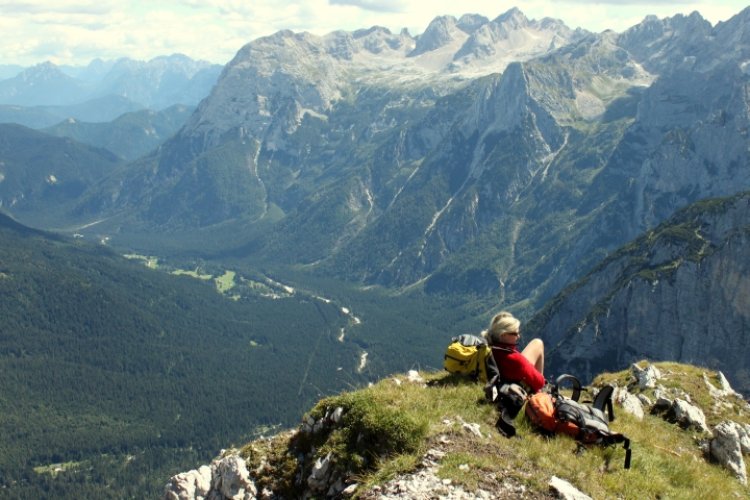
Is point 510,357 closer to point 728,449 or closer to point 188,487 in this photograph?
point 728,449

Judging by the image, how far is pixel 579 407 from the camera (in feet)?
71.8

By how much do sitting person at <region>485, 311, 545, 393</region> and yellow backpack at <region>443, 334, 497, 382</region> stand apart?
1.89 ft

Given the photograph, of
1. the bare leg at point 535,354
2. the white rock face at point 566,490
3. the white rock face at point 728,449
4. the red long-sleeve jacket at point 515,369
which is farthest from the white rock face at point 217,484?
the white rock face at point 728,449

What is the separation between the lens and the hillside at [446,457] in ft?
62.5

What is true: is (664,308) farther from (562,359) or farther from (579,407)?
(579,407)

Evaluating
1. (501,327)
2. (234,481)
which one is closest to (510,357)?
(501,327)

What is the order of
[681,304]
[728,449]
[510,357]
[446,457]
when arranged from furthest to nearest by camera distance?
[681,304] < [728,449] < [510,357] < [446,457]

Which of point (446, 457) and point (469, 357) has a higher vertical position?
point (469, 357)

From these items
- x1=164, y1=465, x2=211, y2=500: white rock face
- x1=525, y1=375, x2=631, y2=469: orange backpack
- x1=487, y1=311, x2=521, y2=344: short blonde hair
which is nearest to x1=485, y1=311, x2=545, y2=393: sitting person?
x1=487, y1=311, x2=521, y2=344: short blonde hair

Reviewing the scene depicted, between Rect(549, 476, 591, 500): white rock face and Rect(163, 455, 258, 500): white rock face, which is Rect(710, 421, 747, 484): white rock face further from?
Rect(163, 455, 258, 500): white rock face

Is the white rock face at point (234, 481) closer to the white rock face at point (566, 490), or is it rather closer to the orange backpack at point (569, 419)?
the orange backpack at point (569, 419)

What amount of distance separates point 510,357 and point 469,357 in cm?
222

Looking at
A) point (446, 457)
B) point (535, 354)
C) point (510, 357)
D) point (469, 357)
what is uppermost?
point (510, 357)

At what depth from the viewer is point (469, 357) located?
25.2 metres
